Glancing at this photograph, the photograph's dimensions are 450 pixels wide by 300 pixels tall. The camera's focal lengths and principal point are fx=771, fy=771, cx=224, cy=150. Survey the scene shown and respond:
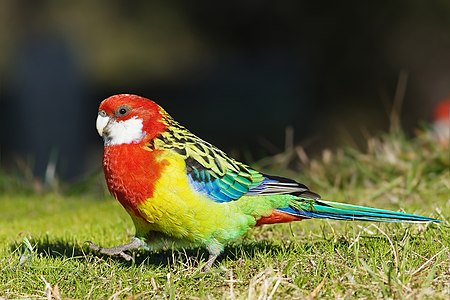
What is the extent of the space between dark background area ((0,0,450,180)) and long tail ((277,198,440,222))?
5098 millimetres

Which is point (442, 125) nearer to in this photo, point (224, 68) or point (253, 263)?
point (253, 263)

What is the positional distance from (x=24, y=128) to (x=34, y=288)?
949cm

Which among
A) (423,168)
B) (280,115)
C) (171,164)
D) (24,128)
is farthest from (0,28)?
(171,164)

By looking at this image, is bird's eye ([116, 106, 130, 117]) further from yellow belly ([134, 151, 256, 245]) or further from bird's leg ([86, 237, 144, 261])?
bird's leg ([86, 237, 144, 261])

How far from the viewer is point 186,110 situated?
17422 mm

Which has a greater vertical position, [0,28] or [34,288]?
[0,28]

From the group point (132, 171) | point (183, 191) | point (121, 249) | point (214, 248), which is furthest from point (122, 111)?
point (214, 248)

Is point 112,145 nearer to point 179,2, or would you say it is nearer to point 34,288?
point 34,288

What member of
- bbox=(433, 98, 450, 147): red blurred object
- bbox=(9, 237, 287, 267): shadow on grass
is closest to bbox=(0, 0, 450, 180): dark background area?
bbox=(433, 98, 450, 147): red blurred object

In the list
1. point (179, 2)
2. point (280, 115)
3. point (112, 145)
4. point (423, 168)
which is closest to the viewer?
point (112, 145)

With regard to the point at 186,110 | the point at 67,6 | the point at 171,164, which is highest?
the point at 67,6

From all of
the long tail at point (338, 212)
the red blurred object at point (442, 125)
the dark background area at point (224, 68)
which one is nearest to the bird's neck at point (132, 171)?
the long tail at point (338, 212)

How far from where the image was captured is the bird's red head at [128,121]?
3906 mm

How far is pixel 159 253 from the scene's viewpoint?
4.29 meters
